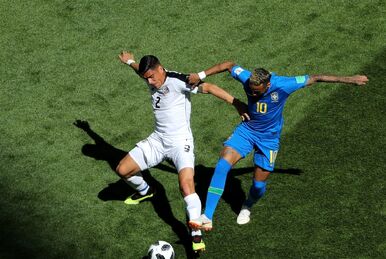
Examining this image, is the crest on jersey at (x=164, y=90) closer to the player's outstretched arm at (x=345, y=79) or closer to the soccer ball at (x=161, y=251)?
the player's outstretched arm at (x=345, y=79)

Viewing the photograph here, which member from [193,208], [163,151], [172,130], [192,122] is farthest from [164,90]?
[192,122]

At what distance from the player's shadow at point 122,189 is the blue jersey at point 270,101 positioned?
1.97 meters

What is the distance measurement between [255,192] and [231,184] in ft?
4.12

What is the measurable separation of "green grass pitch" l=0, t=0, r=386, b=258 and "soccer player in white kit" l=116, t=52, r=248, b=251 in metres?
0.95

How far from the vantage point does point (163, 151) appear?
10.8m

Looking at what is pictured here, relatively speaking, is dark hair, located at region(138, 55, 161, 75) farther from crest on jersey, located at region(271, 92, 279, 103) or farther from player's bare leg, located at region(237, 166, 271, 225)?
player's bare leg, located at region(237, 166, 271, 225)

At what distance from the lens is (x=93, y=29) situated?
15.9m

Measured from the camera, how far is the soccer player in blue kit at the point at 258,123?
10.2 metres

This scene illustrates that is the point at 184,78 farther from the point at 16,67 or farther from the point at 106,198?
the point at 16,67

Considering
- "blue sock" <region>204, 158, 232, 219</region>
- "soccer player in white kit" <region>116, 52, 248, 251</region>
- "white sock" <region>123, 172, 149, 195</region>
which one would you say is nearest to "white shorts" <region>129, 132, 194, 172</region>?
"soccer player in white kit" <region>116, 52, 248, 251</region>

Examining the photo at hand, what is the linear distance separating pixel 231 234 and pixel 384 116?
4317 millimetres

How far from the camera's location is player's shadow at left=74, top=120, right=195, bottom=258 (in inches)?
432

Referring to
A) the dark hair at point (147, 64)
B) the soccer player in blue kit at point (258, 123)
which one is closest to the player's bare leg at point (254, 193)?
the soccer player in blue kit at point (258, 123)

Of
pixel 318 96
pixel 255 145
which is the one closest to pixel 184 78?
pixel 255 145
